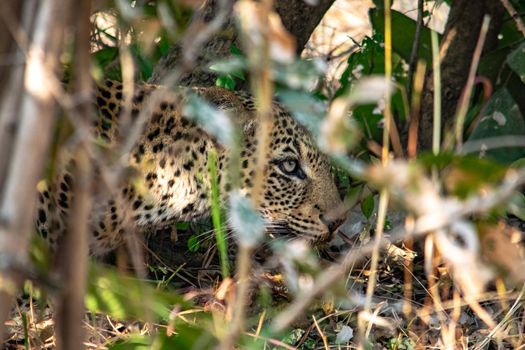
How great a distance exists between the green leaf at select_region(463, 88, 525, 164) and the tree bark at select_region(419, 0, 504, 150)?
440mm

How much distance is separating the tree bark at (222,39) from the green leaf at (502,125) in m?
1.02

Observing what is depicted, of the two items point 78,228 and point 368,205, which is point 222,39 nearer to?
point 368,205

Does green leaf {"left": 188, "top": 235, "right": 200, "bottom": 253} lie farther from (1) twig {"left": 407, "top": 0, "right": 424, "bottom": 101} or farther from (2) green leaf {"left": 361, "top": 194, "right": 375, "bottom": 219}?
(1) twig {"left": 407, "top": 0, "right": 424, "bottom": 101}

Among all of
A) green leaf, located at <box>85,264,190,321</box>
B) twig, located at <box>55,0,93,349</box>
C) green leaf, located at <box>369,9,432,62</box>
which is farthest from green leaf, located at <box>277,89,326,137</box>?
green leaf, located at <box>369,9,432,62</box>

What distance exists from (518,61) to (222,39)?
143 cm

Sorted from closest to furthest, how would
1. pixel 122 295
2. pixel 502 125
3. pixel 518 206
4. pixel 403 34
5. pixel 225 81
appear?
pixel 122 295 → pixel 518 206 → pixel 502 125 → pixel 225 81 → pixel 403 34

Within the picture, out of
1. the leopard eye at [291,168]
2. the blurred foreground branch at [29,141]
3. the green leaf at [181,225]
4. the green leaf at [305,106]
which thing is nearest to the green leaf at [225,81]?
the leopard eye at [291,168]

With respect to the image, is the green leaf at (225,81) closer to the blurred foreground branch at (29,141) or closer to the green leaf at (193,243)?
the green leaf at (193,243)

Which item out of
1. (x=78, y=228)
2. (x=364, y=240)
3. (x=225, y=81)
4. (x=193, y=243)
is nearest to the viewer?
(x=78, y=228)

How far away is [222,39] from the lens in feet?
16.4

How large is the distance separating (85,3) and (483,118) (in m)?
3.71

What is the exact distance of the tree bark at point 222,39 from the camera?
16.4 feet

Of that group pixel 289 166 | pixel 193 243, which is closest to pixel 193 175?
pixel 193 243

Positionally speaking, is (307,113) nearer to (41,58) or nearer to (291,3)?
(41,58)
